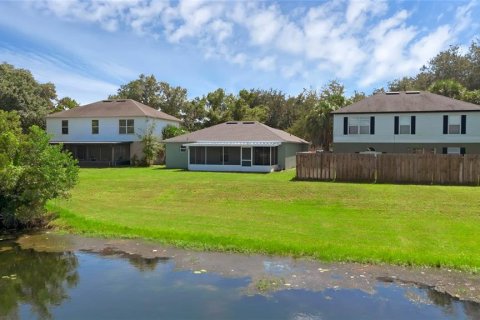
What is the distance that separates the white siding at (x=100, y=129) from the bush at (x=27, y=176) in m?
29.5

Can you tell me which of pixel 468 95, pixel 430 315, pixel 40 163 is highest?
pixel 468 95

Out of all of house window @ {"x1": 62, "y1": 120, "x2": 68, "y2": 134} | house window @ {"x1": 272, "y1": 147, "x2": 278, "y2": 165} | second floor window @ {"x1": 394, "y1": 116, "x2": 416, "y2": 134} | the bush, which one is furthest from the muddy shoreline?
house window @ {"x1": 62, "y1": 120, "x2": 68, "y2": 134}

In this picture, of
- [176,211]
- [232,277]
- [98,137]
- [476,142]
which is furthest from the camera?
[98,137]

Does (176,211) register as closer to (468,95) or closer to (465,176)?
(465,176)

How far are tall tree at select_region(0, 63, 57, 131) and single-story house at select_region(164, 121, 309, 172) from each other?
25.6 m

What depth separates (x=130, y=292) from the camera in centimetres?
831

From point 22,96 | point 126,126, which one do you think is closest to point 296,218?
point 126,126

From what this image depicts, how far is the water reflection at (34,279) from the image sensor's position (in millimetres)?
A: 7855

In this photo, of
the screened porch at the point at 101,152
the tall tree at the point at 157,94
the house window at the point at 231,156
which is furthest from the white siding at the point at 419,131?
the tall tree at the point at 157,94

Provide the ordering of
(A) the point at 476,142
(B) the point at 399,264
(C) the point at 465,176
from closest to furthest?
(B) the point at 399,264 → (C) the point at 465,176 → (A) the point at 476,142

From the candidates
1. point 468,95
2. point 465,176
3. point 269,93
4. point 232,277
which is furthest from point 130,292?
point 269,93

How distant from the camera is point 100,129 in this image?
148 feet

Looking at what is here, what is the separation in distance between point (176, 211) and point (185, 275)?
25.2 feet

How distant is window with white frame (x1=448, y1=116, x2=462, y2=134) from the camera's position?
32906mm
